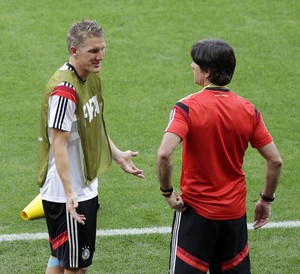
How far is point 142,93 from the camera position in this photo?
40.5ft

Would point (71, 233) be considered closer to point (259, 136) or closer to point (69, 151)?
point (69, 151)

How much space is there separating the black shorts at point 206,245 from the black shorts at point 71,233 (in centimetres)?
67

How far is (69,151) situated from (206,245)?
116 centimetres

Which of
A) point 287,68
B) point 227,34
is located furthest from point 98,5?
point 287,68

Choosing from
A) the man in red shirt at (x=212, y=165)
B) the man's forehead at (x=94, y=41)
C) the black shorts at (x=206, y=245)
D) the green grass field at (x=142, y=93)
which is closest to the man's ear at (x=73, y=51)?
the man's forehead at (x=94, y=41)

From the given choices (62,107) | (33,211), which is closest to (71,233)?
(62,107)

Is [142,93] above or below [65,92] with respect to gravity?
below

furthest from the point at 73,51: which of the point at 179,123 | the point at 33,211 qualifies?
the point at 33,211

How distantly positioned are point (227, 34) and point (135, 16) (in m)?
1.44

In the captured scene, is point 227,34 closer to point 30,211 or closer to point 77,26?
point 30,211

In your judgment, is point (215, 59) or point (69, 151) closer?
point (215, 59)


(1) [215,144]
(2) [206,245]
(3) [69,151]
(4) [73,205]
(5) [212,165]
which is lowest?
(2) [206,245]

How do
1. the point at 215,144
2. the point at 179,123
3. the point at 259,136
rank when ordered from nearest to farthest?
the point at 179,123, the point at 215,144, the point at 259,136

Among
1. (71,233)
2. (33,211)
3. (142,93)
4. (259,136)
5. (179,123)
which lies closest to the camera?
(179,123)
